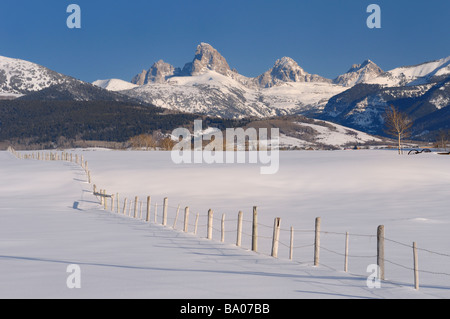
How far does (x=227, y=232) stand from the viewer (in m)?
30.4

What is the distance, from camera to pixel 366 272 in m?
17.5

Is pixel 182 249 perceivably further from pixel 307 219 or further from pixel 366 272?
pixel 307 219

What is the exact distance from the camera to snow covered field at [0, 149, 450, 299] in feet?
46.5

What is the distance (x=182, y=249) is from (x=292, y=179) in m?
38.1

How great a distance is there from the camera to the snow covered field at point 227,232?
46.5 feet
